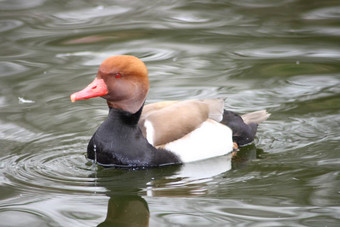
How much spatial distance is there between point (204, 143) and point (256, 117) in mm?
778

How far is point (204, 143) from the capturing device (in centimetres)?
596

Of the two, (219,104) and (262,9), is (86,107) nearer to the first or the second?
(219,104)

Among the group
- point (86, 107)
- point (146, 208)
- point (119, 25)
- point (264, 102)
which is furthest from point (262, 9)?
point (146, 208)

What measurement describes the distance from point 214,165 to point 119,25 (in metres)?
4.87

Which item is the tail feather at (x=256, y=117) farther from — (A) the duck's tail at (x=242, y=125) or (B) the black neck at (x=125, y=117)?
(B) the black neck at (x=125, y=117)

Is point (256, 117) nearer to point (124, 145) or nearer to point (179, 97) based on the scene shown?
point (179, 97)

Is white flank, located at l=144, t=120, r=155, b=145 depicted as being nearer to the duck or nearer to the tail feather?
the duck

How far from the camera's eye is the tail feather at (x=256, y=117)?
21.0 feet

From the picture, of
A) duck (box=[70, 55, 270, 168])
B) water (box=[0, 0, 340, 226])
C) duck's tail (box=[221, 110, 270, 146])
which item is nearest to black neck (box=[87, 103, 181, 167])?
duck (box=[70, 55, 270, 168])

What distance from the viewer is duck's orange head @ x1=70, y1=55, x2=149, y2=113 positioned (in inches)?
216

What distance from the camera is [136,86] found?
5.60m

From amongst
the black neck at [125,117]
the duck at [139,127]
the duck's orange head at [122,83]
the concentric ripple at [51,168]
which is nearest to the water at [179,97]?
the concentric ripple at [51,168]

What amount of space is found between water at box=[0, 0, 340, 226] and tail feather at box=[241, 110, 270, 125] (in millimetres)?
194

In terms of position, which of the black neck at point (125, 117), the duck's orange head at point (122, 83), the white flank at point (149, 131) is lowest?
the white flank at point (149, 131)
